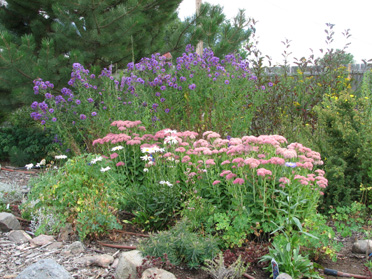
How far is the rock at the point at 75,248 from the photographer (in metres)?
3.17

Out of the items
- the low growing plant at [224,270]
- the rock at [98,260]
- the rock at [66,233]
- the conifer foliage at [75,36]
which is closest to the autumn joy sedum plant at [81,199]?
the rock at [66,233]

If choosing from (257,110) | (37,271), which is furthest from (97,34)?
(37,271)

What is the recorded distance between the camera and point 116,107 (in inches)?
214

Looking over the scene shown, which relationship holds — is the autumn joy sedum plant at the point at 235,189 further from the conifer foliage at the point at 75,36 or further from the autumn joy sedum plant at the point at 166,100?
the conifer foliage at the point at 75,36

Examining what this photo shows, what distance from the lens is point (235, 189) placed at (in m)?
3.14

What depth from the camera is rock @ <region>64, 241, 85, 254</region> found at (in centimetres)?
317

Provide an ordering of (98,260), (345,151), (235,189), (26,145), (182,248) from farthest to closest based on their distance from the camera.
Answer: (26,145), (345,151), (235,189), (98,260), (182,248)

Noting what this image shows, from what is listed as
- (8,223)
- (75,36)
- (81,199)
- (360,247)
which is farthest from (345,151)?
(75,36)

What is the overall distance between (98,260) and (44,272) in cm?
52

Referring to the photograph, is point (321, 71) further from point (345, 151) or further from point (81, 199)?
point (81, 199)

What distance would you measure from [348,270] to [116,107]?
3678 mm

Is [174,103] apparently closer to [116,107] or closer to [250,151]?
[116,107]

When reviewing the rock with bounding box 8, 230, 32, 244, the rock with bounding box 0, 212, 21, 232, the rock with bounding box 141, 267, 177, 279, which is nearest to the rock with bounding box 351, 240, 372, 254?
the rock with bounding box 141, 267, 177, 279

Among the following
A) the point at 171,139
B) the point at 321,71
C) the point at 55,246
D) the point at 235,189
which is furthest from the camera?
the point at 321,71
